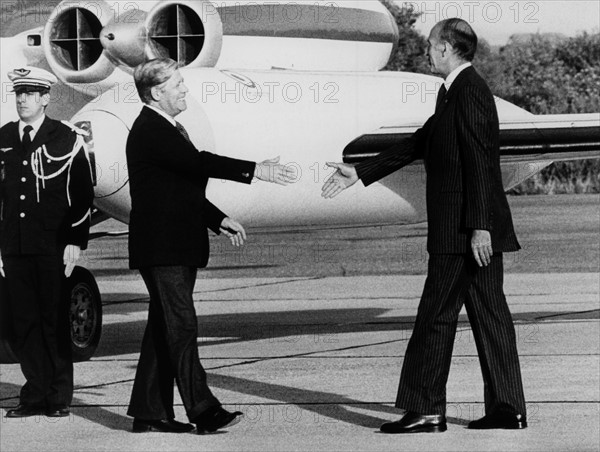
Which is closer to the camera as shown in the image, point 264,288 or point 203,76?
point 203,76

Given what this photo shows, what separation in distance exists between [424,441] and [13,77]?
3.16 m

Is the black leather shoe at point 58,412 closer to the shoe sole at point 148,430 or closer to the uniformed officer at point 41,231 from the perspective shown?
the uniformed officer at point 41,231

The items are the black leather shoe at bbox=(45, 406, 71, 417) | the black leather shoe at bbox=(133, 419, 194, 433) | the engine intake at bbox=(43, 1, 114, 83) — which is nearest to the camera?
the black leather shoe at bbox=(133, 419, 194, 433)

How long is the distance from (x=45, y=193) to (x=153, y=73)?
1.37 m

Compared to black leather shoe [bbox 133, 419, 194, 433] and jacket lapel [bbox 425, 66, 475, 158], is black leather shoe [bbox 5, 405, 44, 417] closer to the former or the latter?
black leather shoe [bbox 133, 419, 194, 433]

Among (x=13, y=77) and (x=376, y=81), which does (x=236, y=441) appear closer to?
(x=13, y=77)

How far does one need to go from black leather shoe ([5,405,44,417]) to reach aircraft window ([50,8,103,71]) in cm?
406

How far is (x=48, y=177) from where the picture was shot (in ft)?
28.6

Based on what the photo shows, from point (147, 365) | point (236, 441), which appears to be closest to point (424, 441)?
point (236, 441)

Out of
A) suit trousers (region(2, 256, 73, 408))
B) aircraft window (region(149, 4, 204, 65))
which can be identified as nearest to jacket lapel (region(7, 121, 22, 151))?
suit trousers (region(2, 256, 73, 408))

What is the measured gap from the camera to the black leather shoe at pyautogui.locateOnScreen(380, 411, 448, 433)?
7.68 m

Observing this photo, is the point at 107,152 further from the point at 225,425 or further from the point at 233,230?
the point at 225,425

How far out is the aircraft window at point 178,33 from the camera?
11.5 metres

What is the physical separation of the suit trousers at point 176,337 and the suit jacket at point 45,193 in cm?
108
